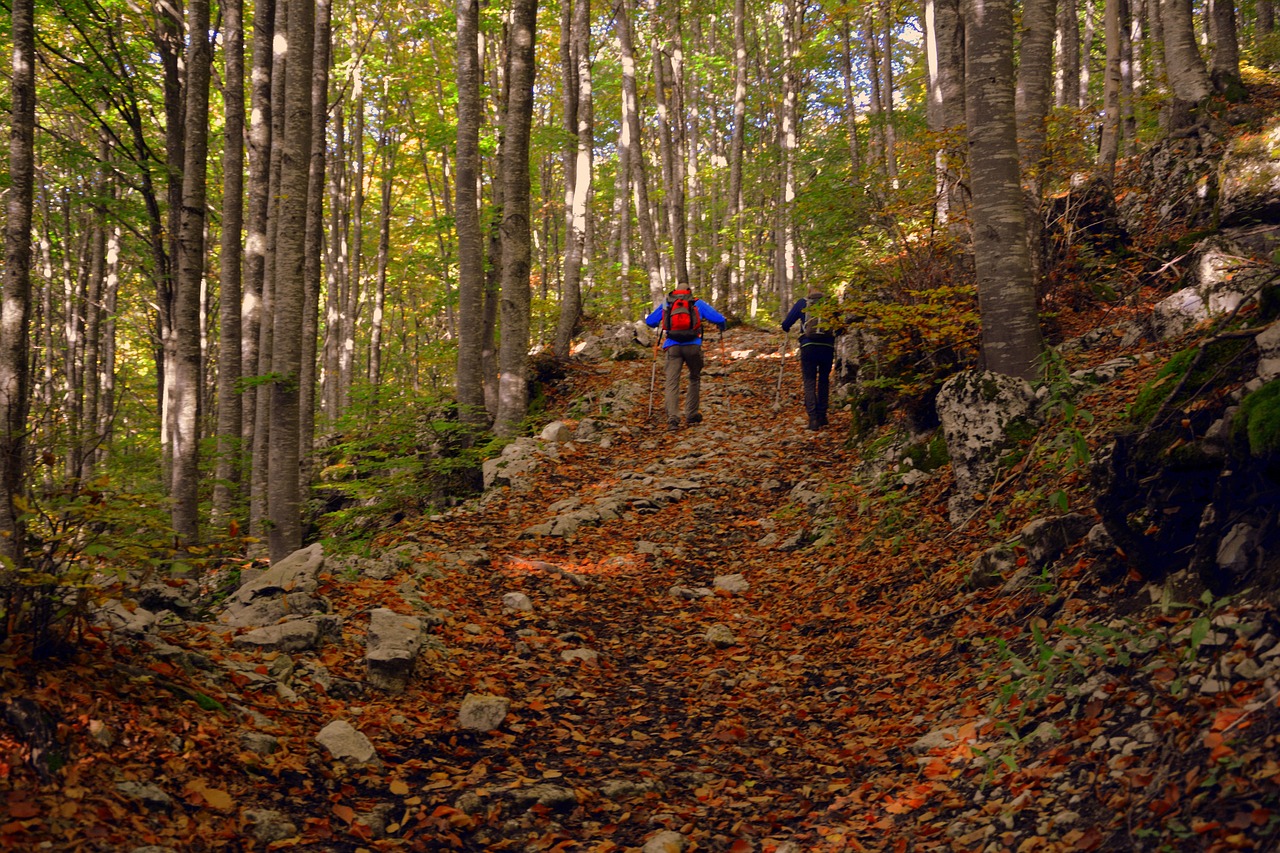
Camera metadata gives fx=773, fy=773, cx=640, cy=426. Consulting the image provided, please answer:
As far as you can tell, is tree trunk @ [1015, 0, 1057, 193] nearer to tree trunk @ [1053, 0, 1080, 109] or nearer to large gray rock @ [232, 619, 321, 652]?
large gray rock @ [232, 619, 321, 652]

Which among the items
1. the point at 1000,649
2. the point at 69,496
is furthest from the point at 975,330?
the point at 69,496

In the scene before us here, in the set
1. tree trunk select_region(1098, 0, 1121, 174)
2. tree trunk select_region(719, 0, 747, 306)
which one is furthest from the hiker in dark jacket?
tree trunk select_region(719, 0, 747, 306)

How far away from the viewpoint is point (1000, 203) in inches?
265

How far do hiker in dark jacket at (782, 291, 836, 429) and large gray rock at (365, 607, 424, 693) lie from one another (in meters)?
7.51

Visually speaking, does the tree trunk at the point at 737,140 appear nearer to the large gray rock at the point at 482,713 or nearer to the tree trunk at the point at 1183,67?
the tree trunk at the point at 1183,67

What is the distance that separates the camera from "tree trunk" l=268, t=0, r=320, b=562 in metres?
7.95

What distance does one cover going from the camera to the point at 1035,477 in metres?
5.87

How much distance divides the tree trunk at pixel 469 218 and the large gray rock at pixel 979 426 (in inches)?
284

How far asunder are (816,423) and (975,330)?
13.4ft

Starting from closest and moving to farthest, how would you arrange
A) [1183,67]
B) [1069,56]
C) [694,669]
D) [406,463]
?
1. [694,669]
2. [406,463]
3. [1183,67]
4. [1069,56]

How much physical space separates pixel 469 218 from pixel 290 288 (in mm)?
3995

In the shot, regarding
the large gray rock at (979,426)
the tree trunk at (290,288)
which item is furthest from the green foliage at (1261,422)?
the tree trunk at (290,288)

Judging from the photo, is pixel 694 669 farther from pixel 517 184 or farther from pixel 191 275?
pixel 517 184

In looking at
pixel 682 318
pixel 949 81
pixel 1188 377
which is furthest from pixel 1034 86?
pixel 1188 377
